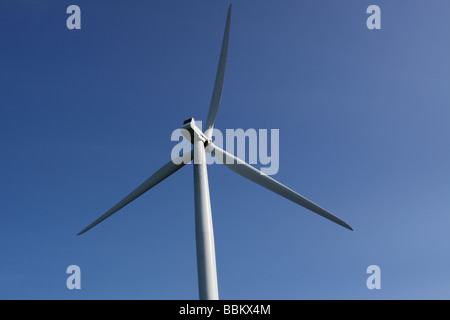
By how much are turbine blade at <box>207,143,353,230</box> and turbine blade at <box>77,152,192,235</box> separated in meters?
1.91

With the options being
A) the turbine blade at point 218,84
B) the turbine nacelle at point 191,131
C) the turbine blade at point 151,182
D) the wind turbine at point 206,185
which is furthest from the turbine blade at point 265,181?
the turbine blade at point 151,182

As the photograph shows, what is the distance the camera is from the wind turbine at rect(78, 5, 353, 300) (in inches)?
697

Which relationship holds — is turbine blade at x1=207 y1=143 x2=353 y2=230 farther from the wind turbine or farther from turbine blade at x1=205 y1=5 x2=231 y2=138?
turbine blade at x1=205 y1=5 x2=231 y2=138

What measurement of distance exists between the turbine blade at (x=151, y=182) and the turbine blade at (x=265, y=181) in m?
1.91

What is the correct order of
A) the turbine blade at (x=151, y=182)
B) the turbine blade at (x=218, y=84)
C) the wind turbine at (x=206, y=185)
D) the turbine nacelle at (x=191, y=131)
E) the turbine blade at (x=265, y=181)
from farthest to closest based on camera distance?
1. the turbine blade at (x=218, y=84)
2. the turbine blade at (x=151, y=182)
3. the turbine blade at (x=265, y=181)
4. the turbine nacelle at (x=191, y=131)
5. the wind turbine at (x=206, y=185)

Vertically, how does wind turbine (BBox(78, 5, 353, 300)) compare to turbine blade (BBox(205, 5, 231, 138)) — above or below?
below

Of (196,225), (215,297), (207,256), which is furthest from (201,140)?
(215,297)

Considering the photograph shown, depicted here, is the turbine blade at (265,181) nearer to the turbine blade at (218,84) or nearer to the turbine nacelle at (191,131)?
the turbine nacelle at (191,131)

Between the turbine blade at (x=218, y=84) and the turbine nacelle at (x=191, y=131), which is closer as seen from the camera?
the turbine nacelle at (x=191, y=131)

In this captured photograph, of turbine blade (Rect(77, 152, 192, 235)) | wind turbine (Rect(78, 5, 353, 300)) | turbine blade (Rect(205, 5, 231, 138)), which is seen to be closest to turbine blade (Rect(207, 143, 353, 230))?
wind turbine (Rect(78, 5, 353, 300))

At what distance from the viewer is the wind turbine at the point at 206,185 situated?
17703 millimetres
